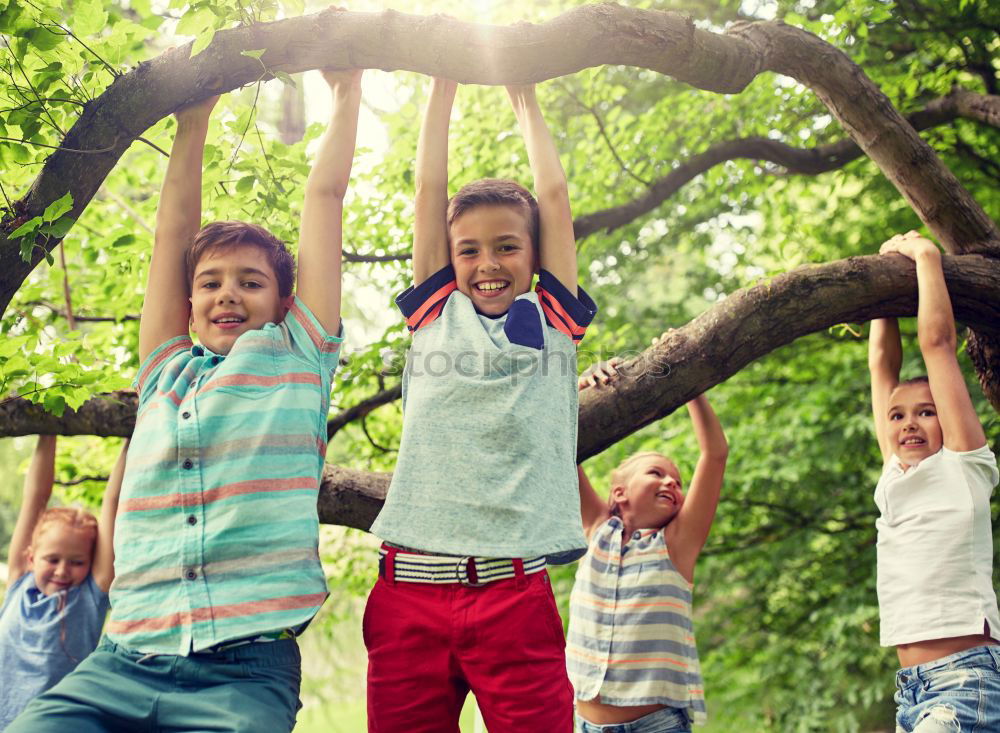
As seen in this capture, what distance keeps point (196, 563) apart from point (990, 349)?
318 cm

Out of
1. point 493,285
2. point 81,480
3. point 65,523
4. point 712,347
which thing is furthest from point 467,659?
point 81,480

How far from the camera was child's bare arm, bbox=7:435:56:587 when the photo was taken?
3.78 m

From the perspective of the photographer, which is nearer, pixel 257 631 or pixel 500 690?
pixel 257 631

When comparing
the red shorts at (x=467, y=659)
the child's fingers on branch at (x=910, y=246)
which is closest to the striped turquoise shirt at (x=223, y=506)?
the red shorts at (x=467, y=659)

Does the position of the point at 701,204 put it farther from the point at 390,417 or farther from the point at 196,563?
the point at 196,563

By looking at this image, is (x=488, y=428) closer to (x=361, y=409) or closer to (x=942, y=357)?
(x=942, y=357)

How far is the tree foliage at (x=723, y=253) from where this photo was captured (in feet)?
12.9

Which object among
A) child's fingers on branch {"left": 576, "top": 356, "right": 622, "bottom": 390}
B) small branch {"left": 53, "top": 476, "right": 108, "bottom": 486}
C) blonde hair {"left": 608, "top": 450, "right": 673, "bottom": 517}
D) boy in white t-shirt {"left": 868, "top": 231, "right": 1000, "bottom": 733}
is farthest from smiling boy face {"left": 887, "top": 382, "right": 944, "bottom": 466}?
small branch {"left": 53, "top": 476, "right": 108, "bottom": 486}

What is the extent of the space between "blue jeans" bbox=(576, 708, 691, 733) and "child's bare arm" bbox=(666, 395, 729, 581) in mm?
475

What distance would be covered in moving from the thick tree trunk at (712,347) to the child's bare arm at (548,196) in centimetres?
58

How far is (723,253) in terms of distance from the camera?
775cm

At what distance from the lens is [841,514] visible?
666 centimetres

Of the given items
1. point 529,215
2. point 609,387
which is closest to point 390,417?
point 609,387

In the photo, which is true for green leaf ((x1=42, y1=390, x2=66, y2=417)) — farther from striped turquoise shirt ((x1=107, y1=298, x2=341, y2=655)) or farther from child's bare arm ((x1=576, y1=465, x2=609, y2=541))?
child's bare arm ((x1=576, y1=465, x2=609, y2=541))
